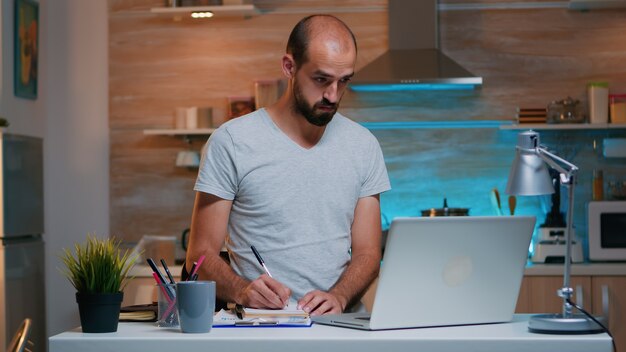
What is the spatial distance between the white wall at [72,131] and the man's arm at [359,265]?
3.14m

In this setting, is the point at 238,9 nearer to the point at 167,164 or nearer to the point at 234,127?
the point at 167,164

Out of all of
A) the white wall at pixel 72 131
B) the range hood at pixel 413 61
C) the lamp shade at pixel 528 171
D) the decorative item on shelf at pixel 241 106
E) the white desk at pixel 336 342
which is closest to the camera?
the white desk at pixel 336 342

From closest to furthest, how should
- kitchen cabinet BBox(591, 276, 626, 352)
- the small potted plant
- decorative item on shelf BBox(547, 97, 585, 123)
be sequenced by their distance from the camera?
the small potted plant → kitchen cabinet BBox(591, 276, 626, 352) → decorative item on shelf BBox(547, 97, 585, 123)

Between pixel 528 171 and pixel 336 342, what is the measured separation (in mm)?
583

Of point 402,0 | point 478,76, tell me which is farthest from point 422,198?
point 402,0

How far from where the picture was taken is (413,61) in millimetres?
5184

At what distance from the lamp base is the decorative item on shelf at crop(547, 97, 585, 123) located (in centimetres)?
326

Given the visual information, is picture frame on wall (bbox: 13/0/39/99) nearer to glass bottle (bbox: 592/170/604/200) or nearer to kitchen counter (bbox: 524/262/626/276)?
kitchen counter (bbox: 524/262/626/276)

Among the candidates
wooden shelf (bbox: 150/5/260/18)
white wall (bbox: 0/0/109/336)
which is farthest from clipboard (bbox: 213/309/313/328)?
white wall (bbox: 0/0/109/336)

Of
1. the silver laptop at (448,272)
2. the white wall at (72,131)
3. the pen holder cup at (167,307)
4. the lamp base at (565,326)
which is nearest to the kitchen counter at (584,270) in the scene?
the white wall at (72,131)

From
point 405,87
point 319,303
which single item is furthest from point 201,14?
point 319,303

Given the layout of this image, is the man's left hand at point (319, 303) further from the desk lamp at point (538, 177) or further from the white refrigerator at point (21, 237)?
the white refrigerator at point (21, 237)

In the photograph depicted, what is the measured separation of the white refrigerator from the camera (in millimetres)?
4723

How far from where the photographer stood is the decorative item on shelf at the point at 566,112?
5137mm
